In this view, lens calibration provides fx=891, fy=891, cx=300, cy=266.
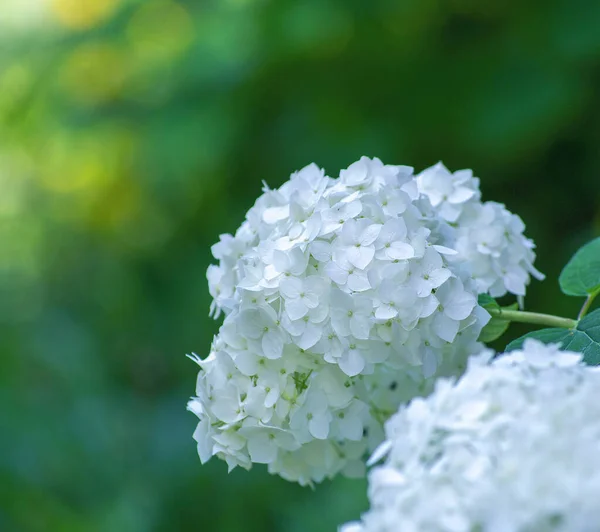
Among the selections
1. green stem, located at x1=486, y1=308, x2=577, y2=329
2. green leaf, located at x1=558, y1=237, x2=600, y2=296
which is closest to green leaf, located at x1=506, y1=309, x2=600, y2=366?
green stem, located at x1=486, y1=308, x2=577, y2=329

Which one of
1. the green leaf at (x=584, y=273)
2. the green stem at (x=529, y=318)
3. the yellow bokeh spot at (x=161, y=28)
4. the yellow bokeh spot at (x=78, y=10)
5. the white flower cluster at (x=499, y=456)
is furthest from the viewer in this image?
the yellow bokeh spot at (x=78, y=10)

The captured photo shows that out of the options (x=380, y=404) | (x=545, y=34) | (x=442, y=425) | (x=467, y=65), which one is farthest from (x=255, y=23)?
(x=442, y=425)

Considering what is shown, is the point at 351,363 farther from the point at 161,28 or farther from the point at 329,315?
the point at 161,28

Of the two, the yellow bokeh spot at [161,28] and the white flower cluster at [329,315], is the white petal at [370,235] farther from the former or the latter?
the yellow bokeh spot at [161,28]

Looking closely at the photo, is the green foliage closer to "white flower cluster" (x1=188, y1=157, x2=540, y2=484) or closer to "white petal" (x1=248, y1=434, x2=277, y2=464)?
"white flower cluster" (x1=188, y1=157, x2=540, y2=484)

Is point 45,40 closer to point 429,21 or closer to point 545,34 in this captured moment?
point 429,21

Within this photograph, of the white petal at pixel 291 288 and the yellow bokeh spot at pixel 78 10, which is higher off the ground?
the yellow bokeh spot at pixel 78 10

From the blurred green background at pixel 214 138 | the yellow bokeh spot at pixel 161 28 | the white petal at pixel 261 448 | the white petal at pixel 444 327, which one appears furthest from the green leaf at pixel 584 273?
the yellow bokeh spot at pixel 161 28
